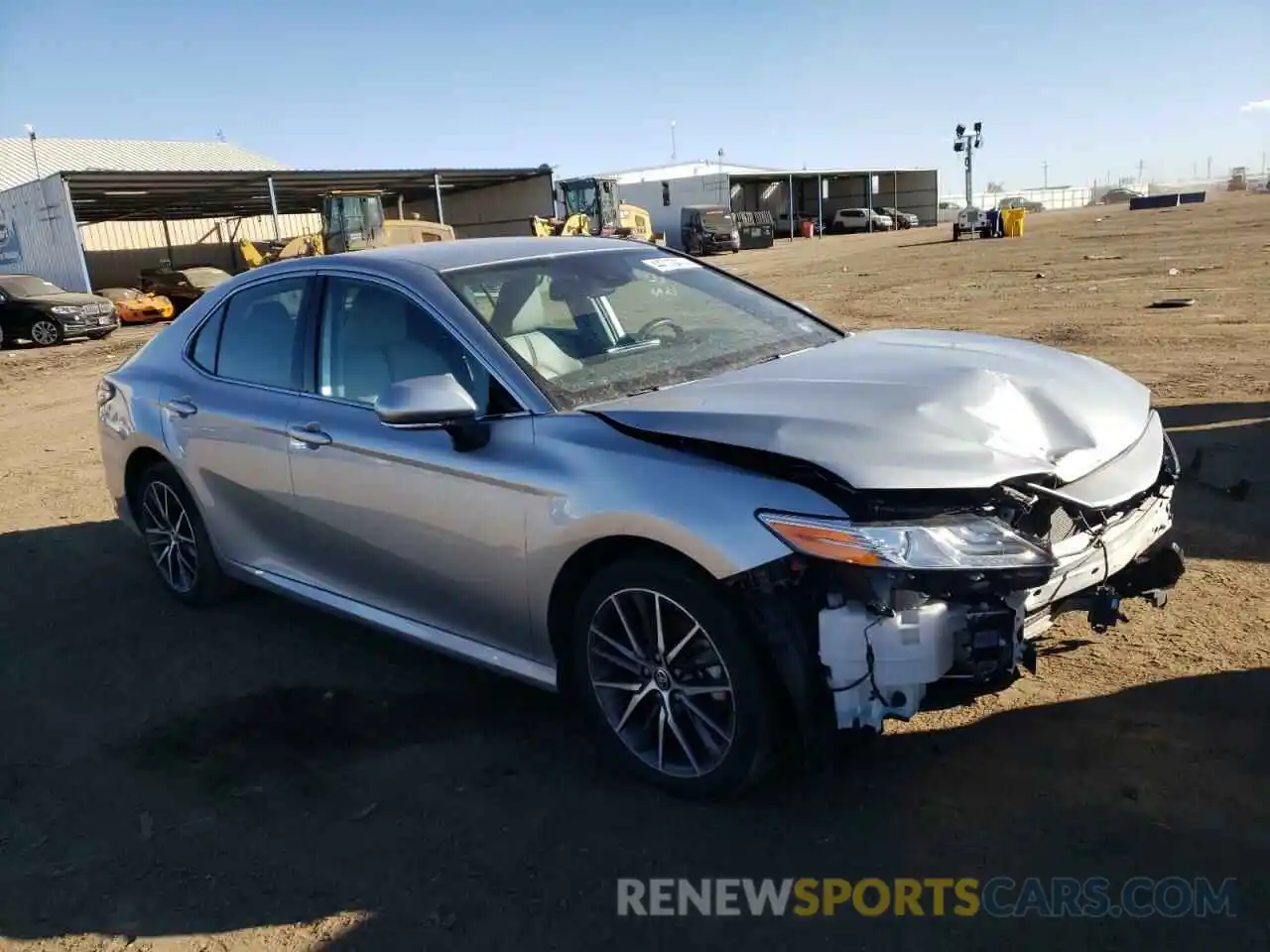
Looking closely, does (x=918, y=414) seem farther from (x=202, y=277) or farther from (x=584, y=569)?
(x=202, y=277)

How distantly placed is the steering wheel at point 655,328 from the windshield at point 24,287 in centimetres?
2237

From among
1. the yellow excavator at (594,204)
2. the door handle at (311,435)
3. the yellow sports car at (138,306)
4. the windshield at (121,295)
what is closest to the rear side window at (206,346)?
the door handle at (311,435)

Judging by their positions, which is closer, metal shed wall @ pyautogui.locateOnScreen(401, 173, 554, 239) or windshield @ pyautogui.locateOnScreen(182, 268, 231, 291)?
windshield @ pyautogui.locateOnScreen(182, 268, 231, 291)

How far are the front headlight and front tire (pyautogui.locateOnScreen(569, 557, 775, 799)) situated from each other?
0.33 m

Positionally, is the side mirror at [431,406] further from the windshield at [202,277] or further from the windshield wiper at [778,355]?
the windshield at [202,277]

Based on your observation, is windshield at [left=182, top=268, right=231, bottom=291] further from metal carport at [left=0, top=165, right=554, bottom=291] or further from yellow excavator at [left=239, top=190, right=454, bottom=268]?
metal carport at [left=0, top=165, right=554, bottom=291]

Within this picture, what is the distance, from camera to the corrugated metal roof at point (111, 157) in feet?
163

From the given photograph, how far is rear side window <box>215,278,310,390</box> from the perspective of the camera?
4.22 m

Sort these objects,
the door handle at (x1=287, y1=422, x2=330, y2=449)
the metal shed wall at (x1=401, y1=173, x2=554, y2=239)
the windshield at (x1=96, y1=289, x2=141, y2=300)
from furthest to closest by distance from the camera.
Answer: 1. the metal shed wall at (x1=401, y1=173, x2=554, y2=239)
2. the windshield at (x1=96, y1=289, x2=141, y2=300)
3. the door handle at (x1=287, y1=422, x2=330, y2=449)

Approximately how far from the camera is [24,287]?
22234 millimetres

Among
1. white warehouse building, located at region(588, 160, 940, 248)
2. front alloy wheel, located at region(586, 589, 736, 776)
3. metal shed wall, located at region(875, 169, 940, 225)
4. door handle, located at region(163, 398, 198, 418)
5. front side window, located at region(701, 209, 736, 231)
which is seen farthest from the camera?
metal shed wall, located at region(875, 169, 940, 225)

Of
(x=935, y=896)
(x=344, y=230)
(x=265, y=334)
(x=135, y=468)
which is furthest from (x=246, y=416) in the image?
(x=344, y=230)

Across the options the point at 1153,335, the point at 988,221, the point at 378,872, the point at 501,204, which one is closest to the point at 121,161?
the point at 501,204

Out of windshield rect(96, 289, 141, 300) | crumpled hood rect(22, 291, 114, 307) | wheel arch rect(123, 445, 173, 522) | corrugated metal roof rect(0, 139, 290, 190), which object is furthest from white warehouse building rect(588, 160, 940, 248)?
wheel arch rect(123, 445, 173, 522)
